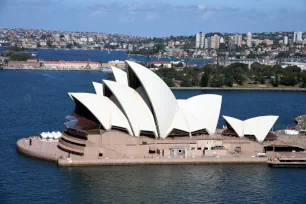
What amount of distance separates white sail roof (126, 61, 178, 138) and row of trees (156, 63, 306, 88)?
117ft

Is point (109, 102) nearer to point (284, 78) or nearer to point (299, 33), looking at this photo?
point (284, 78)

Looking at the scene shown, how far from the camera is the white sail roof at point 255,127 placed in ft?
97.9

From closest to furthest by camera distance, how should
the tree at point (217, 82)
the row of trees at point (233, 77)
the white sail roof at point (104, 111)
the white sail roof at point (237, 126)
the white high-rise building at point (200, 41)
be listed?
the white sail roof at point (104, 111) → the white sail roof at point (237, 126) → the tree at point (217, 82) → the row of trees at point (233, 77) → the white high-rise building at point (200, 41)

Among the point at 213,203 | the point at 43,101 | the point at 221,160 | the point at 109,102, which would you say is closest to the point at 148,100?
the point at 109,102

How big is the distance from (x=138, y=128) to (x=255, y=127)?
5934 millimetres

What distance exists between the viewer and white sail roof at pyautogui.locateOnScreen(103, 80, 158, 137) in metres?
28.3

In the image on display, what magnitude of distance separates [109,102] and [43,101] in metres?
21.3

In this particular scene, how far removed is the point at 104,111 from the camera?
92.9ft

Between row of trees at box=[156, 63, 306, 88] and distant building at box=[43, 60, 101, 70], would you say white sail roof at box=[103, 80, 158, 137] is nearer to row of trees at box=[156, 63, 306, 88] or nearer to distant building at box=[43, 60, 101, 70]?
row of trees at box=[156, 63, 306, 88]

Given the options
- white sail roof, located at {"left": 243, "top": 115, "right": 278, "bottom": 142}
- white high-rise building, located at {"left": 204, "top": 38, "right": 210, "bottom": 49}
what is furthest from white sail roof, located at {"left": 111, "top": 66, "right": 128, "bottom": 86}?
white high-rise building, located at {"left": 204, "top": 38, "right": 210, "bottom": 49}

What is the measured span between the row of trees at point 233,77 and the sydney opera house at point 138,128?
117 ft

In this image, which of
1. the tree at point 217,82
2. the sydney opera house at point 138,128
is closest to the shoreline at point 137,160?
the sydney opera house at point 138,128

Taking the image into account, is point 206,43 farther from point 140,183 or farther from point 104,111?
point 140,183

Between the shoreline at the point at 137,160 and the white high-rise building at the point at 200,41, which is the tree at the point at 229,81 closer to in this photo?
the shoreline at the point at 137,160
